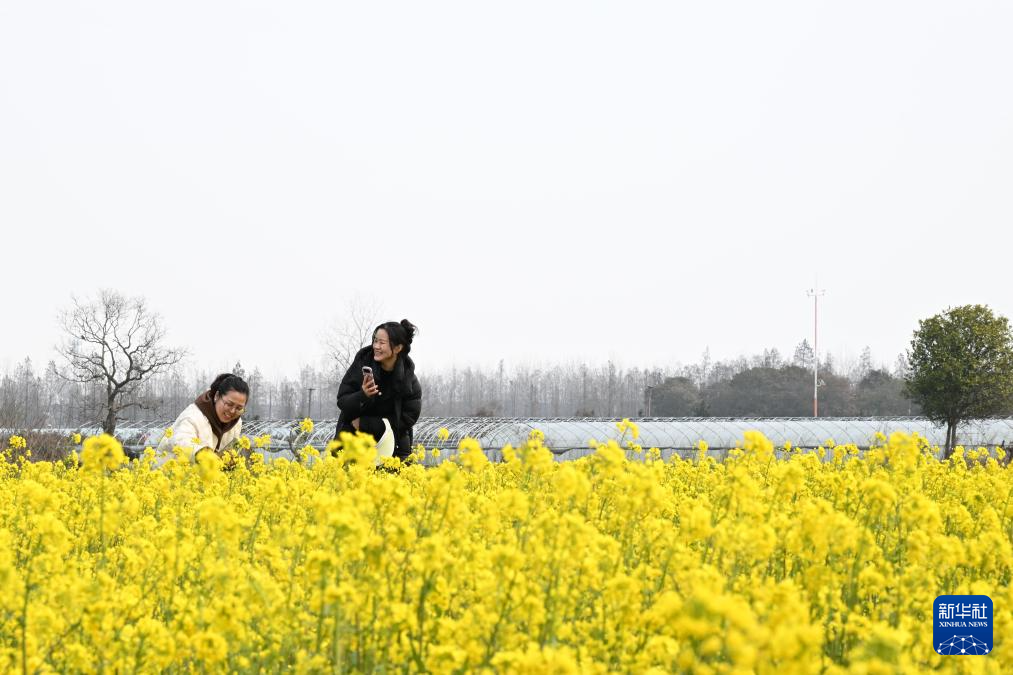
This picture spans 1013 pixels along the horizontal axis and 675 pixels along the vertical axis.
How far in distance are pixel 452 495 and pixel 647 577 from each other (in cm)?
78

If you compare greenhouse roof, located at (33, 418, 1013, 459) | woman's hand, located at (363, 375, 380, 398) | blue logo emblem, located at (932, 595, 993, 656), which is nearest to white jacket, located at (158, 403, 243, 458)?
woman's hand, located at (363, 375, 380, 398)

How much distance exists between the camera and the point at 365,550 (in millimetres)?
3023

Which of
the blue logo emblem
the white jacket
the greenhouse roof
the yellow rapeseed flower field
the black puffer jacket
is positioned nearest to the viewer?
the yellow rapeseed flower field

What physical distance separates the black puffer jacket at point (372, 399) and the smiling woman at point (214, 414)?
717mm

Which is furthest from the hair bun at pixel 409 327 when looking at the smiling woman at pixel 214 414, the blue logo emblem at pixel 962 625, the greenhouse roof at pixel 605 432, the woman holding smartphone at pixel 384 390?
the greenhouse roof at pixel 605 432

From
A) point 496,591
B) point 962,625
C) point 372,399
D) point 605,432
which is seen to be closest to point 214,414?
point 372,399

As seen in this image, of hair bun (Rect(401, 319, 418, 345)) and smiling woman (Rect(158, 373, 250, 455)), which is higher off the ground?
hair bun (Rect(401, 319, 418, 345))

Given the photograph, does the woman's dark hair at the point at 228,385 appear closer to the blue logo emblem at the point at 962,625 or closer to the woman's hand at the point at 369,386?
the woman's hand at the point at 369,386

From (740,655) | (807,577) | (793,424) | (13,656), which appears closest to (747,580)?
(807,577)

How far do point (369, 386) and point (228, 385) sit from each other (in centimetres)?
103

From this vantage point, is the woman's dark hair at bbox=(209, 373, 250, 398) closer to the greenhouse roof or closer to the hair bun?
the hair bun

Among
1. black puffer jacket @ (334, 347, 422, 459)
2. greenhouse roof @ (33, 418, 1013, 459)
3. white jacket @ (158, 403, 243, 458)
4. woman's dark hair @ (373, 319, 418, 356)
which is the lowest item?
greenhouse roof @ (33, 418, 1013, 459)

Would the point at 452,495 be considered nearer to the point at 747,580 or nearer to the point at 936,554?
the point at 747,580

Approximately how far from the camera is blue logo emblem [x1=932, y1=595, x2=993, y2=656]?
3.46m
